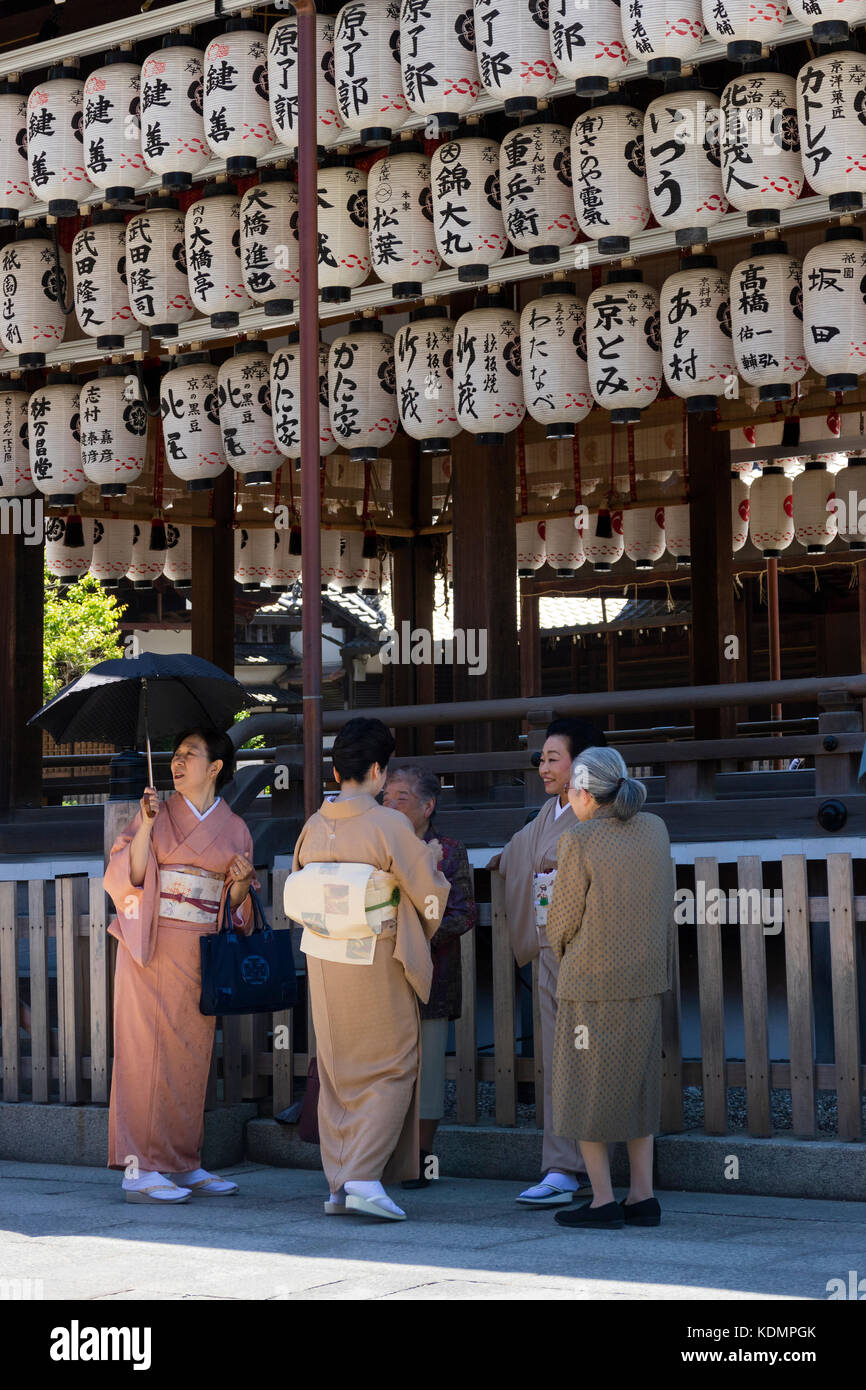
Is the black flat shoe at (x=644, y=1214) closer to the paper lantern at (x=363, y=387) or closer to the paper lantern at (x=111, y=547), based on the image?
the paper lantern at (x=363, y=387)

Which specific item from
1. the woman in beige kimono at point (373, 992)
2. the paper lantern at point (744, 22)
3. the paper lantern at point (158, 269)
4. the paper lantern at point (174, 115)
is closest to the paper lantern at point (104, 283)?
the paper lantern at point (158, 269)

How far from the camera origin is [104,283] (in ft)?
34.6

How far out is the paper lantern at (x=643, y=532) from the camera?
14.2 m

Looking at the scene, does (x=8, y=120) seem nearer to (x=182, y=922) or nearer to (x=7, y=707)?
(x=7, y=707)

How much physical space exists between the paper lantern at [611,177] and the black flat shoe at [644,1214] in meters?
4.89

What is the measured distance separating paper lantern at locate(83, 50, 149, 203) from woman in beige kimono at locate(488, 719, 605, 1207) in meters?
5.21

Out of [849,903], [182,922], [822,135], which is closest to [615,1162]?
[849,903]

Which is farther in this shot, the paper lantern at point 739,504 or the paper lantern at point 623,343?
the paper lantern at point 739,504

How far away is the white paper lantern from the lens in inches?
422

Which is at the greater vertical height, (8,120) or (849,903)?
(8,120)

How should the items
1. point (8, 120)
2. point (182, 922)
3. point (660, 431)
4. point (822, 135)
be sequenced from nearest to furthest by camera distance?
point (182, 922) < point (822, 135) < point (8, 120) < point (660, 431)

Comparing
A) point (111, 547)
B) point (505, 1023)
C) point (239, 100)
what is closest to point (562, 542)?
point (111, 547)

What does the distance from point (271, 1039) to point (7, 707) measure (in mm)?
4446

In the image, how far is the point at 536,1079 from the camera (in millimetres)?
6621
